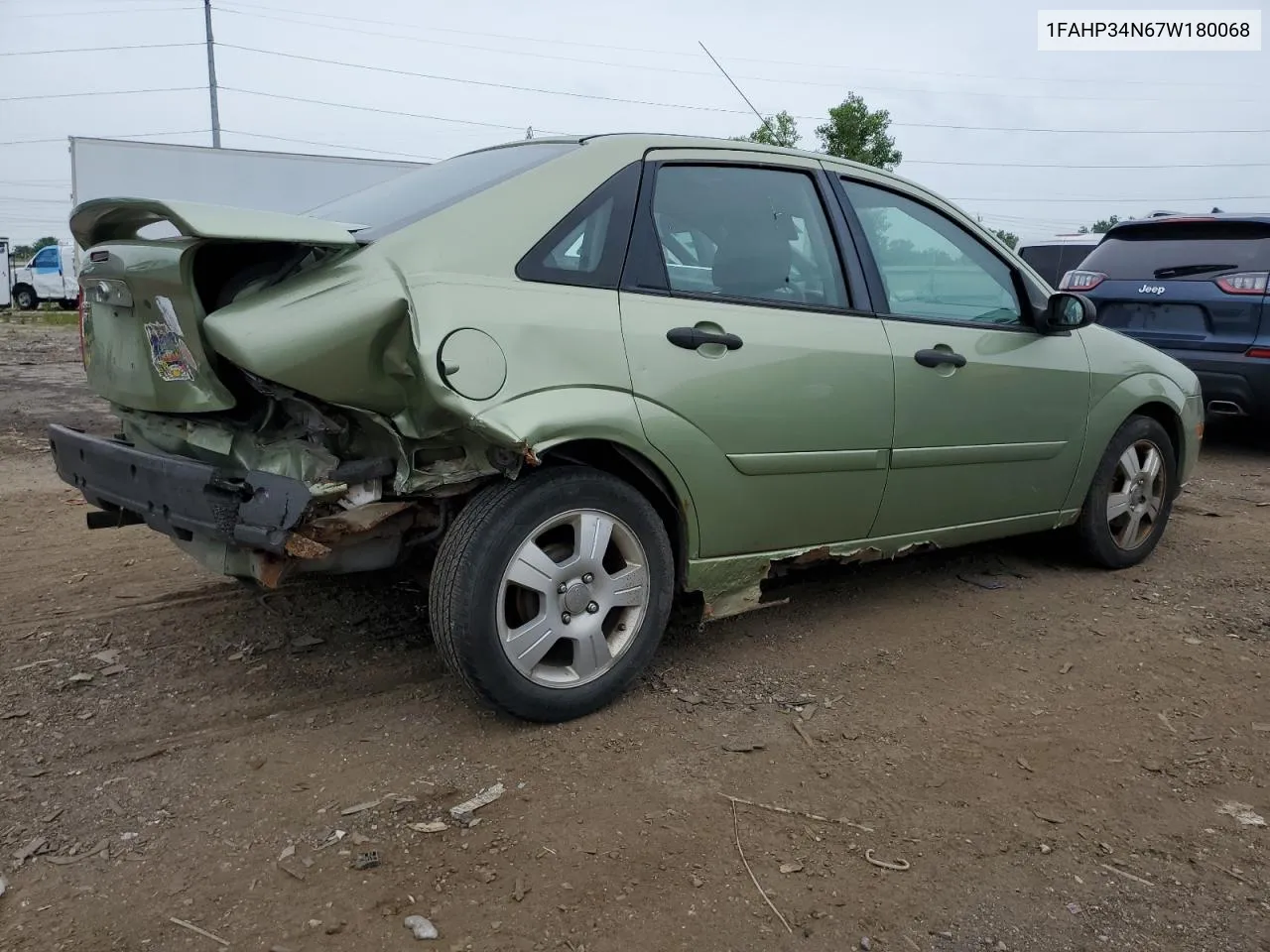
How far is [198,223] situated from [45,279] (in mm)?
33765

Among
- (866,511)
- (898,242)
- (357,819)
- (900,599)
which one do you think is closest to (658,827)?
(357,819)

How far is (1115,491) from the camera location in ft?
15.3

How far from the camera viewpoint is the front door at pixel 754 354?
309 centimetres

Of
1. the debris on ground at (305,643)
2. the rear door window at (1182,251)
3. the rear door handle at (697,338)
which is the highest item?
the rear door window at (1182,251)

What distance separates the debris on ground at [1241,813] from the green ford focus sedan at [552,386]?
1.41 m

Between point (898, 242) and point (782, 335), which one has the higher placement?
point (898, 242)

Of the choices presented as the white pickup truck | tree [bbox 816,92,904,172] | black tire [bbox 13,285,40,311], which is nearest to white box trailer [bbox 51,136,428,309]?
tree [bbox 816,92,904,172]

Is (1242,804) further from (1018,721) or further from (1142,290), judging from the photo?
(1142,290)

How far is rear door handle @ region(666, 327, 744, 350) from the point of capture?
121 inches

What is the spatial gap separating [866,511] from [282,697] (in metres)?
2.08

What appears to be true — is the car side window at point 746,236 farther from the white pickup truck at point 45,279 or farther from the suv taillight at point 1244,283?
the white pickup truck at point 45,279

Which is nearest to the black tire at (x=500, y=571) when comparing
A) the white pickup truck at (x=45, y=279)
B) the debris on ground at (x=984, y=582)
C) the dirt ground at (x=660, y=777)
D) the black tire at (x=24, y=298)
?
the dirt ground at (x=660, y=777)

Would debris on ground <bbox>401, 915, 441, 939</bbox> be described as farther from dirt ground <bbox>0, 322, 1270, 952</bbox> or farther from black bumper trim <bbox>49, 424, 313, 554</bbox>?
black bumper trim <bbox>49, 424, 313, 554</bbox>

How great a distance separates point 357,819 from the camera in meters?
2.55
